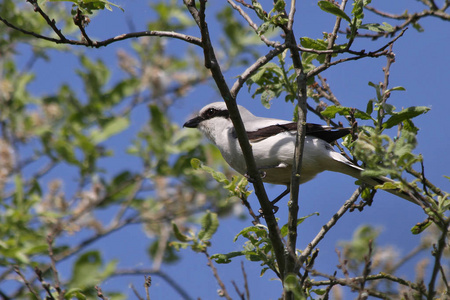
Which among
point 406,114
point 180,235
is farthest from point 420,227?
point 180,235

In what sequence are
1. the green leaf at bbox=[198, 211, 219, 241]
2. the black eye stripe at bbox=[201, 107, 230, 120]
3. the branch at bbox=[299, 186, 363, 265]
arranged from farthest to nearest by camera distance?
the black eye stripe at bbox=[201, 107, 230, 120] → the green leaf at bbox=[198, 211, 219, 241] → the branch at bbox=[299, 186, 363, 265]

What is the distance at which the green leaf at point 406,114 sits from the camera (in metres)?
2.93

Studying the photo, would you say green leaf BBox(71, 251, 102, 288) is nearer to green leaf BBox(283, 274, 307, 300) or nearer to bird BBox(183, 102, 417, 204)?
bird BBox(183, 102, 417, 204)

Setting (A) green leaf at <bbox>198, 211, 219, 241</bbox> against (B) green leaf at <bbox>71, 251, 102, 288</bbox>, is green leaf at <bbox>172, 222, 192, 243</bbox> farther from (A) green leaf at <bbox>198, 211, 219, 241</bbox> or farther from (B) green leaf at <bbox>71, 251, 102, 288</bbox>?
(B) green leaf at <bbox>71, 251, 102, 288</bbox>

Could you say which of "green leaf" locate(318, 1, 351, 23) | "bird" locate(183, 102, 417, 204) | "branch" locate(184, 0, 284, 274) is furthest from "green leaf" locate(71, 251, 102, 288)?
"green leaf" locate(318, 1, 351, 23)

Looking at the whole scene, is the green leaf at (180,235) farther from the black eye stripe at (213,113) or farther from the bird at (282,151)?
the black eye stripe at (213,113)

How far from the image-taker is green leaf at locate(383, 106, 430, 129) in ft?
9.61

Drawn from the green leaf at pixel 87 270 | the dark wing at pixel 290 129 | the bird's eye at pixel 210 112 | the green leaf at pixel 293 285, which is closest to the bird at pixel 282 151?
the dark wing at pixel 290 129

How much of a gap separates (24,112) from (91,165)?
1894 millimetres

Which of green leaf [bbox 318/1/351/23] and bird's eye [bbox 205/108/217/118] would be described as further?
bird's eye [bbox 205/108/217/118]

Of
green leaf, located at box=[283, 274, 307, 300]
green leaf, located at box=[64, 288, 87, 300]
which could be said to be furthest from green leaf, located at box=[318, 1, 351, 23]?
green leaf, located at box=[64, 288, 87, 300]

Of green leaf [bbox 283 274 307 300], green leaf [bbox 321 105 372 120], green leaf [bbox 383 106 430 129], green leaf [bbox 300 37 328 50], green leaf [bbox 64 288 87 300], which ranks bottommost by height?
green leaf [bbox 283 274 307 300]

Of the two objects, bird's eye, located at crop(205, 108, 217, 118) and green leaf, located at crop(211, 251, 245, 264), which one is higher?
bird's eye, located at crop(205, 108, 217, 118)

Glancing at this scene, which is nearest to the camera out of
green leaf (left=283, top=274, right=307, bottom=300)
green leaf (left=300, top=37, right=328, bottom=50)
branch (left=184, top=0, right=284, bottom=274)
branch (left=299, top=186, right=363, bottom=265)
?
green leaf (left=283, top=274, right=307, bottom=300)
